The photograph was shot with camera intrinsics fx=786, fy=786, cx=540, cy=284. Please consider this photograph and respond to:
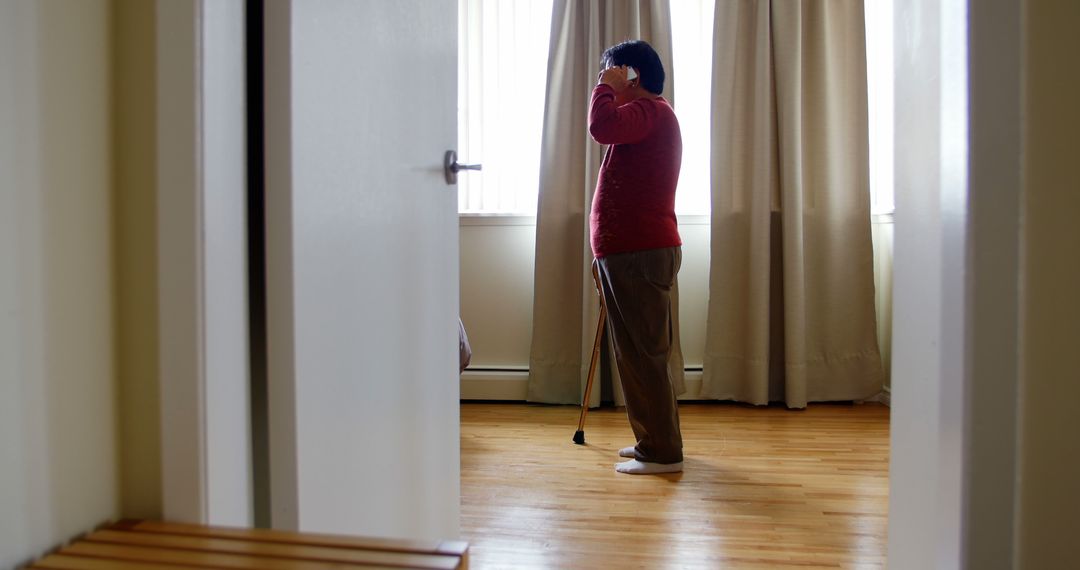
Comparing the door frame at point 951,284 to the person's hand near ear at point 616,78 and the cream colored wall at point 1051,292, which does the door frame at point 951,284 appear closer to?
the cream colored wall at point 1051,292

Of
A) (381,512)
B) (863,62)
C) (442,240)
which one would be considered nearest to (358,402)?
(381,512)

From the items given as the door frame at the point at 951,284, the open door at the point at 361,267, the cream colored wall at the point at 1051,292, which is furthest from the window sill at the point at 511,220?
the cream colored wall at the point at 1051,292

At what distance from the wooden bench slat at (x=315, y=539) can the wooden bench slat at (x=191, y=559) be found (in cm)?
5

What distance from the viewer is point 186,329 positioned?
0.82 meters

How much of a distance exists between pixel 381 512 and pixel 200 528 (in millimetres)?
401

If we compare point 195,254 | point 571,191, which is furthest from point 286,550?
point 571,191

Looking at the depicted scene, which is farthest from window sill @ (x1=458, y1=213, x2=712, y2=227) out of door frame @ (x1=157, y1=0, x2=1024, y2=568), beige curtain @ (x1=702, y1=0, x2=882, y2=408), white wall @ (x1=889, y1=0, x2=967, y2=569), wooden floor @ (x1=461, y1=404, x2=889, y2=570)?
door frame @ (x1=157, y1=0, x2=1024, y2=568)

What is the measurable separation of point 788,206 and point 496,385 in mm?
1476

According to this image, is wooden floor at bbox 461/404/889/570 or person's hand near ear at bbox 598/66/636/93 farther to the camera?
person's hand near ear at bbox 598/66/636/93

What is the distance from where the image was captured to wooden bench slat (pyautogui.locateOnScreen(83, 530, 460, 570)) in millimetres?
702

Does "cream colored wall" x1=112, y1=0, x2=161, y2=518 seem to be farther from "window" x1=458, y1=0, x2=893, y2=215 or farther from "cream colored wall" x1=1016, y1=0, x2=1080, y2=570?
"window" x1=458, y1=0, x2=893, y2=215

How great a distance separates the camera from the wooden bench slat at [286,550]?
0.70 meters

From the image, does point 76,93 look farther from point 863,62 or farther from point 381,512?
point 863,62

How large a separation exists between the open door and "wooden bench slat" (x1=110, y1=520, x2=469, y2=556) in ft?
0.49
